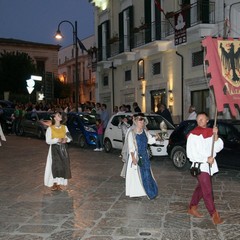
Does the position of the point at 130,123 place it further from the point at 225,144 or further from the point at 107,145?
the point at 225,144

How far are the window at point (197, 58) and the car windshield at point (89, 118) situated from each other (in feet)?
18.3

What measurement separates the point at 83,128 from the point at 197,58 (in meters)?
6.80

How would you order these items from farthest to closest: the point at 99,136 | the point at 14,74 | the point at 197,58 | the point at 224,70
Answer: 1. the point at 14,74
2. the point at 197,58
3. the point at 99,136
4. the point at 224,70

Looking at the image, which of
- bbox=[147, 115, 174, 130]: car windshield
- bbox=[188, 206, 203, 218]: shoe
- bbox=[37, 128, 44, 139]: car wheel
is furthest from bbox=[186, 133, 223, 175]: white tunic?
bbox=[37, 128, 44, 139]: car wheel

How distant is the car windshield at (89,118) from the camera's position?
1785cm

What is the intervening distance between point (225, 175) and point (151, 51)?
14.1m

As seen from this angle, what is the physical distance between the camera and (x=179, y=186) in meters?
9.13

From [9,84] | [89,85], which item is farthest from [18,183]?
[89,85]

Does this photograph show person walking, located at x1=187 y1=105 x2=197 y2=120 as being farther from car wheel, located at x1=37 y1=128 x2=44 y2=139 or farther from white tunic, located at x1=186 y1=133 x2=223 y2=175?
car wheel, located at x1=37 y1=128 x2=44 y2=139

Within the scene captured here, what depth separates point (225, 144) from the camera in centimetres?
1030

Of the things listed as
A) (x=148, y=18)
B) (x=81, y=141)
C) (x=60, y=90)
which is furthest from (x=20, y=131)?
(x=60, y=90)

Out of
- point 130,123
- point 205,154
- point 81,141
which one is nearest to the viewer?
point 205,154

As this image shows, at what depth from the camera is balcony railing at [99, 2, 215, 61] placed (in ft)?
62.3

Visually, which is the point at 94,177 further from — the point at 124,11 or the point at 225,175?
the point at 124,11
